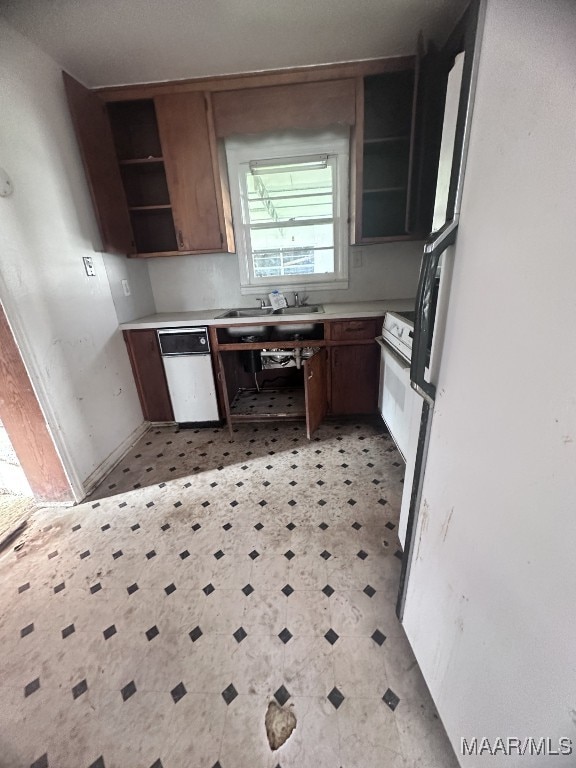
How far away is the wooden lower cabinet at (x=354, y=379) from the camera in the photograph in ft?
7.54

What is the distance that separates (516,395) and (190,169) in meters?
2.50

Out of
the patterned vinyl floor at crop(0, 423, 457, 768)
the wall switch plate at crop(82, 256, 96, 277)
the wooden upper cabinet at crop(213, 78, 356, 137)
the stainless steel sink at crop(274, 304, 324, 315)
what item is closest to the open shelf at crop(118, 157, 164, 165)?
the wooden upper cabinet at crop(213, 78, 356, 137)

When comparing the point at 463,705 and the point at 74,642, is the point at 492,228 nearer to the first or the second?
the point at 463,705

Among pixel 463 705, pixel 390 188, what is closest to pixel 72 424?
pixel 463 705

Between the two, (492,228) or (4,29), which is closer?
(492,228)

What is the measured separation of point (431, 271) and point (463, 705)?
1035 millimetres

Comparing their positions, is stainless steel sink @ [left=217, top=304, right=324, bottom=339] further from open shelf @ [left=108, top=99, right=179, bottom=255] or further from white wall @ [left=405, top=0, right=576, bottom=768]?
white wall @ [left=405, top=0, right=576, bottom=768]

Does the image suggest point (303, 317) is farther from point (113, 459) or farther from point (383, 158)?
point (113, 459)

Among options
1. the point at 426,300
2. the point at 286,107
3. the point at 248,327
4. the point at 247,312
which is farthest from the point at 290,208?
the point at 426,300

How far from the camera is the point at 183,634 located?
3.77 feet

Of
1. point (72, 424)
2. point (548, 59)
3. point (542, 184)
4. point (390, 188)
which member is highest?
point (390, 188)

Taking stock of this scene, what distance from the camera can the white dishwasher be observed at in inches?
91.2

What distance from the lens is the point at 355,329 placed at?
2.23 metres

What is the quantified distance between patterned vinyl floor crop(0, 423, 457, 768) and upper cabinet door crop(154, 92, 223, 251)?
5.95 ft
